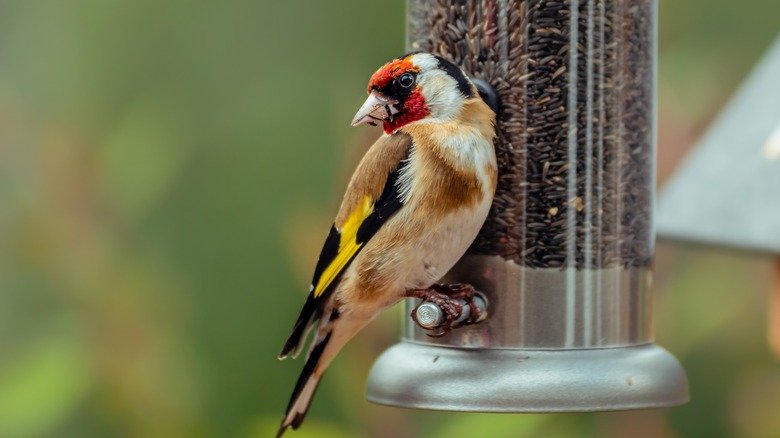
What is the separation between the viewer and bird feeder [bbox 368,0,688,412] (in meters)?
3.07

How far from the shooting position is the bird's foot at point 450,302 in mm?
2984

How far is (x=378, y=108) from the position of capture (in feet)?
9.95

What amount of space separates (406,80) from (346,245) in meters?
0.42

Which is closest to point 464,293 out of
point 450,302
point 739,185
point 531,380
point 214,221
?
point 450,302

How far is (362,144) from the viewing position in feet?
15.6

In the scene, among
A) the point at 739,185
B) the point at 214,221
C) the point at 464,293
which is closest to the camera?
the point at 464,293

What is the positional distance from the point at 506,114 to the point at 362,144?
167cm

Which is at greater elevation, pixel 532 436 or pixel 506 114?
pixel 506 114

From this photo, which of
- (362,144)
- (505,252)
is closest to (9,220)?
(362,144)

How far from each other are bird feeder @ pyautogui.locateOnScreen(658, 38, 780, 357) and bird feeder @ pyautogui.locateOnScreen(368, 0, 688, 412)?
1.38 ft

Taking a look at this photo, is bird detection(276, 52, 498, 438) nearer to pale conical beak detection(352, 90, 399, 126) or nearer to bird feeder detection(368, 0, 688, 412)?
pale conical beak detection(352, 90, 399, 126)

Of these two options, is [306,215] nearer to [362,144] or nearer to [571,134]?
[362,144]

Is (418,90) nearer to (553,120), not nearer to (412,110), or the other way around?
(412,110)

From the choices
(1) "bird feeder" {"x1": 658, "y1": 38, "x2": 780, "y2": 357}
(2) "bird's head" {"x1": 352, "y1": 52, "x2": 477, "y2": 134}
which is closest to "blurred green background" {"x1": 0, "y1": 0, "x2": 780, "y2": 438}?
(1) "bird feeder" {"x1": 658, "y1": 38, "x2": 780, "y2": 357}
